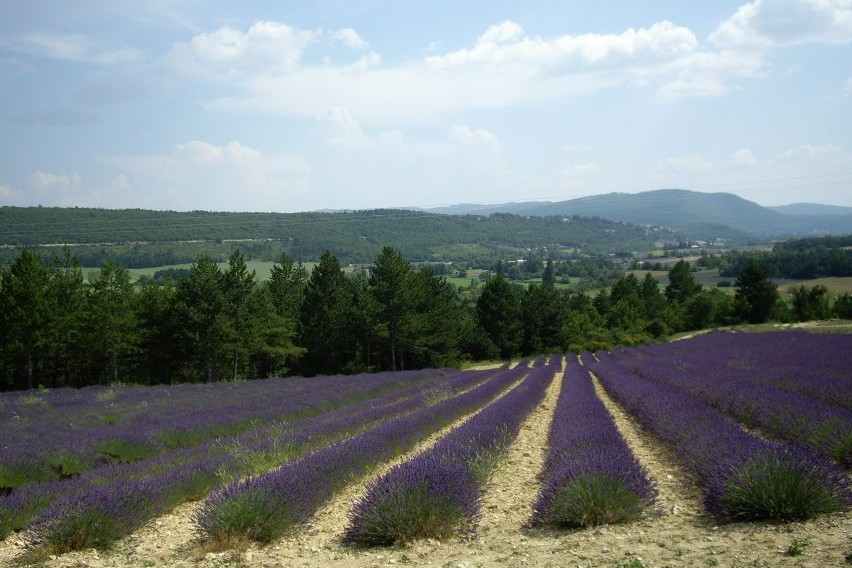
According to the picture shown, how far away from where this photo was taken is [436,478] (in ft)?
18.8

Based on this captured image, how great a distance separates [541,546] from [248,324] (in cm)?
3185

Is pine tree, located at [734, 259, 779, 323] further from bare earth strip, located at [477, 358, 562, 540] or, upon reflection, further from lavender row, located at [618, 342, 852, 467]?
bare earth strip, located at [477, 358, 562, 540]

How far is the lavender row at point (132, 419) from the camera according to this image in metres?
9.84

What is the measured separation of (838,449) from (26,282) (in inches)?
1357

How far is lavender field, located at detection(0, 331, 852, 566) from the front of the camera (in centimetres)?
508

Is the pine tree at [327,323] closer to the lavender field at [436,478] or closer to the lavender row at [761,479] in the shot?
the lavender field at [436,478]

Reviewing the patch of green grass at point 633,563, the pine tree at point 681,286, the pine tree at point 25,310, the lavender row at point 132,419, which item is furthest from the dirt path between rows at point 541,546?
the pine tree at point 681,286

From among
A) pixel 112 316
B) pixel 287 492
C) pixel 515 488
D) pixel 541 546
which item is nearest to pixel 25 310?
pixel 112 316

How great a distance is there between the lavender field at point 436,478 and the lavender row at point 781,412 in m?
0.04

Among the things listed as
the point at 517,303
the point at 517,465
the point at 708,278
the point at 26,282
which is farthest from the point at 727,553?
the point at 708,278

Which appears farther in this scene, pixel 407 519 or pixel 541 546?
pixel 407 519

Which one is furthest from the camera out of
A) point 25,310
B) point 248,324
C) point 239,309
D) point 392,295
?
point 392,295

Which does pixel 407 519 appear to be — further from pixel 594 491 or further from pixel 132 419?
pixel 132 419

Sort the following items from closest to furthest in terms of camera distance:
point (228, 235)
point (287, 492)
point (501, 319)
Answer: point (287, 492) < point (501, 319) < point (228, 235)
